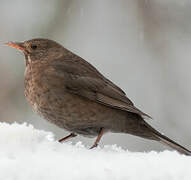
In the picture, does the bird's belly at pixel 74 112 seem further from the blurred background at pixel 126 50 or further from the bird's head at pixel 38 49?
the blurred background at pixel 126 50

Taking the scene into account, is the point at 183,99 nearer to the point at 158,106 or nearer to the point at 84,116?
the point at 158,106

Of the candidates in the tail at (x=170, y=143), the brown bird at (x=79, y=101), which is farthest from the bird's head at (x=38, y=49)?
the tail at (x=170, y=143)

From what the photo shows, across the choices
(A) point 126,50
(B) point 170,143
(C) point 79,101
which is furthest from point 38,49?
(A) point 126,50

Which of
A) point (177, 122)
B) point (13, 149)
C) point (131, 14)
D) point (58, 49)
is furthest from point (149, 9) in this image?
point (13, 149)

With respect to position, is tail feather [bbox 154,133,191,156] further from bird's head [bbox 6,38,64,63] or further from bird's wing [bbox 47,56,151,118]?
bird's head [bbox 6,38,64,63]

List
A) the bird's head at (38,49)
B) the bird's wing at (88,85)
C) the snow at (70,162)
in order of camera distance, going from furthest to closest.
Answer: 1. the bird's head at (38,49)
2. the bird's wing at (88,85)
3. the snow at (70,162)
